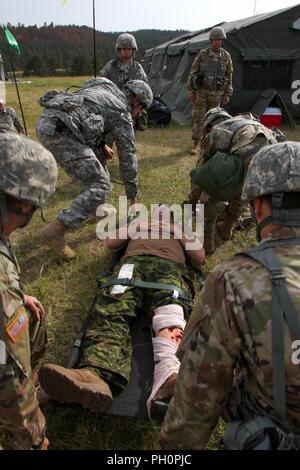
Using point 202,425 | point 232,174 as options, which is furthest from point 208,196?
point 202,425

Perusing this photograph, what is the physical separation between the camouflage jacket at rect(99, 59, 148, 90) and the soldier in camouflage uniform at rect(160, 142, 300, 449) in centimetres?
443

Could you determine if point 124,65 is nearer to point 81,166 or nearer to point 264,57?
point 81,166

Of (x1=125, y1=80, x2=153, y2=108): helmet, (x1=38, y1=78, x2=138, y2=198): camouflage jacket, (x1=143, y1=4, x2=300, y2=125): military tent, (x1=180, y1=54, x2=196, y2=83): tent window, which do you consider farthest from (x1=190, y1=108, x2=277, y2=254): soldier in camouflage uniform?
(x1=180, y1=54, x2=196, y2=83): tent window

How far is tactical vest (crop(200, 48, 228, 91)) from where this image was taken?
→ 725 centimetres

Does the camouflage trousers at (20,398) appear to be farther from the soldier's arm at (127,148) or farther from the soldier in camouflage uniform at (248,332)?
the soldier's arm at (127,148)

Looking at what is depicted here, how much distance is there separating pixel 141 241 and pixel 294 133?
7.36 meters

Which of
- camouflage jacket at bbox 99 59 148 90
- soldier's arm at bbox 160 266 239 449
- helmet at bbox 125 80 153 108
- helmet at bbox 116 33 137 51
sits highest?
helmet at bbox 116 33 137 51

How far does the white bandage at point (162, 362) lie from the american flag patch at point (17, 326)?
2.98 feet

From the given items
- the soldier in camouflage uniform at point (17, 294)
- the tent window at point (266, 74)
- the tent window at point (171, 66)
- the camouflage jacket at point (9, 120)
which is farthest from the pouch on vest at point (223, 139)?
the tent window at point (171, 66)

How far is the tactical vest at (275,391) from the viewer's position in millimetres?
1236

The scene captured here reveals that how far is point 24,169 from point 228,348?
1.08 metres

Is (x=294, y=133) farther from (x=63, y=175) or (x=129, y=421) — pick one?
(x=129, y=421)

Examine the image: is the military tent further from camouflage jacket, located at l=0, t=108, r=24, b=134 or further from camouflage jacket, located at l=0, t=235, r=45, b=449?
camouflage jacket, located at l=0, t=235, r=45, b=449

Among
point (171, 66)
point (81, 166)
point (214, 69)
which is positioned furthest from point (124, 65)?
point (171, 66)
